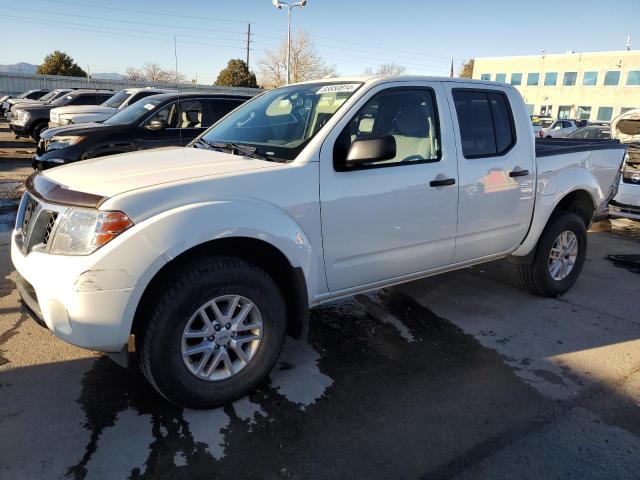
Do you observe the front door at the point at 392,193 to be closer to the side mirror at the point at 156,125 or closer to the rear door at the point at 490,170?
the rear door at the point at 490,170

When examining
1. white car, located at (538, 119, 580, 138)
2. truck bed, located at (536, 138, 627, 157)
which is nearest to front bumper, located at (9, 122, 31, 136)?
truck bed, located at (536, 138, 627, 157)

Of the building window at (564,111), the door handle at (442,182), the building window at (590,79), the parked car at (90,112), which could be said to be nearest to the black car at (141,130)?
the parked car at (90,112)

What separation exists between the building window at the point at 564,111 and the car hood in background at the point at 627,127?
56162mm

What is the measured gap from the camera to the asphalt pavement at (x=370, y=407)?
2408 millimetres

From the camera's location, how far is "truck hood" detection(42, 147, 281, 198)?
2.60 meters

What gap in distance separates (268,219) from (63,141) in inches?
235

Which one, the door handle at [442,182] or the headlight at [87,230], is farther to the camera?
the door handle at [442,182]

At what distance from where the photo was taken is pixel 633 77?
170 feet

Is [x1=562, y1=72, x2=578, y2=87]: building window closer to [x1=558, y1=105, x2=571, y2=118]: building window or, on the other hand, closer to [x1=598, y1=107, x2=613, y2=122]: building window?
[x1=558, y1=105, x2=571, y2=118]: building window

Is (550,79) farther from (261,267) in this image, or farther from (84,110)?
(261,267)

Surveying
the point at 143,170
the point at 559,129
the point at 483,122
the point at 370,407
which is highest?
the point at 483,122

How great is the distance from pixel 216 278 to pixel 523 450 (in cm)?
184

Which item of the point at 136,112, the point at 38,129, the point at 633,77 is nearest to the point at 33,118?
the point at 38,129

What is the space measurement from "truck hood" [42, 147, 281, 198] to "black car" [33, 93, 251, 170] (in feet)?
14.1
